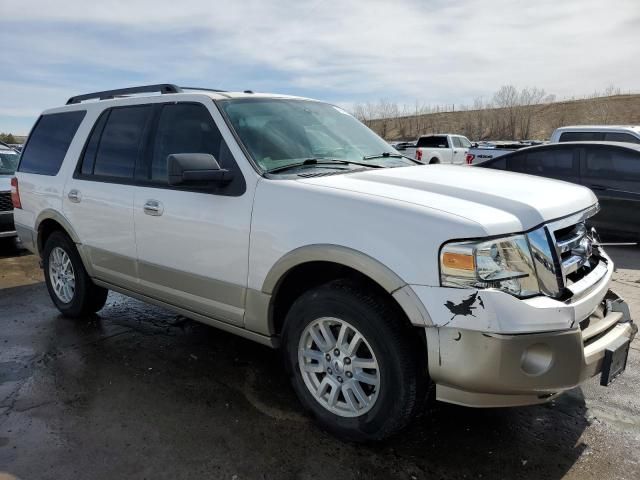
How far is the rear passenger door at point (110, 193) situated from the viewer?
13.4 feet

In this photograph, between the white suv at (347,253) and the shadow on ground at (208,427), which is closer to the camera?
the white suv at (347,253)

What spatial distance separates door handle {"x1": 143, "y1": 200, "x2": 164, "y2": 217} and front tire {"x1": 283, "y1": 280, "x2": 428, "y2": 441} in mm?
1305

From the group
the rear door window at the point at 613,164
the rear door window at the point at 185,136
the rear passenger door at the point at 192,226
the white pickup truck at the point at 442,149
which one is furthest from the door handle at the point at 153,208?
the white pickup truck at the point at 442,149

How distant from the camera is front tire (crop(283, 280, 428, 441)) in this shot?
2641 millimetres

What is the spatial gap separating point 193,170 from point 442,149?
67.9 ft

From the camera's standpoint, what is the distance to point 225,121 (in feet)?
11.4

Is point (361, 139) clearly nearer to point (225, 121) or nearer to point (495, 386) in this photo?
point (225, 121)

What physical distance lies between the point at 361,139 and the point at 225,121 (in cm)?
110

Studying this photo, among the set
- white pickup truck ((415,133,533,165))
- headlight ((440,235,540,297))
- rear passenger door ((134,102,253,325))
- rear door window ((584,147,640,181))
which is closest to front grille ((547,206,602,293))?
headlight ((440,235,540,297))

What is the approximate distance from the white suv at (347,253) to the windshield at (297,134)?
14 mm

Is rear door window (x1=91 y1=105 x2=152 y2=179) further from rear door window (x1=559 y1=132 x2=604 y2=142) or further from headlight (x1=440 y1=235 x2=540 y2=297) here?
rear door window (x1=559 y1=132 x2=604 y2=142)

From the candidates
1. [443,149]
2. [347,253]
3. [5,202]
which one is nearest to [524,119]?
[443,149]

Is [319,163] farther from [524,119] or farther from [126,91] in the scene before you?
[524,119]

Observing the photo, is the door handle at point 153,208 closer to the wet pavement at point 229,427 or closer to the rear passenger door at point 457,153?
the wet pavement at point 229,427
